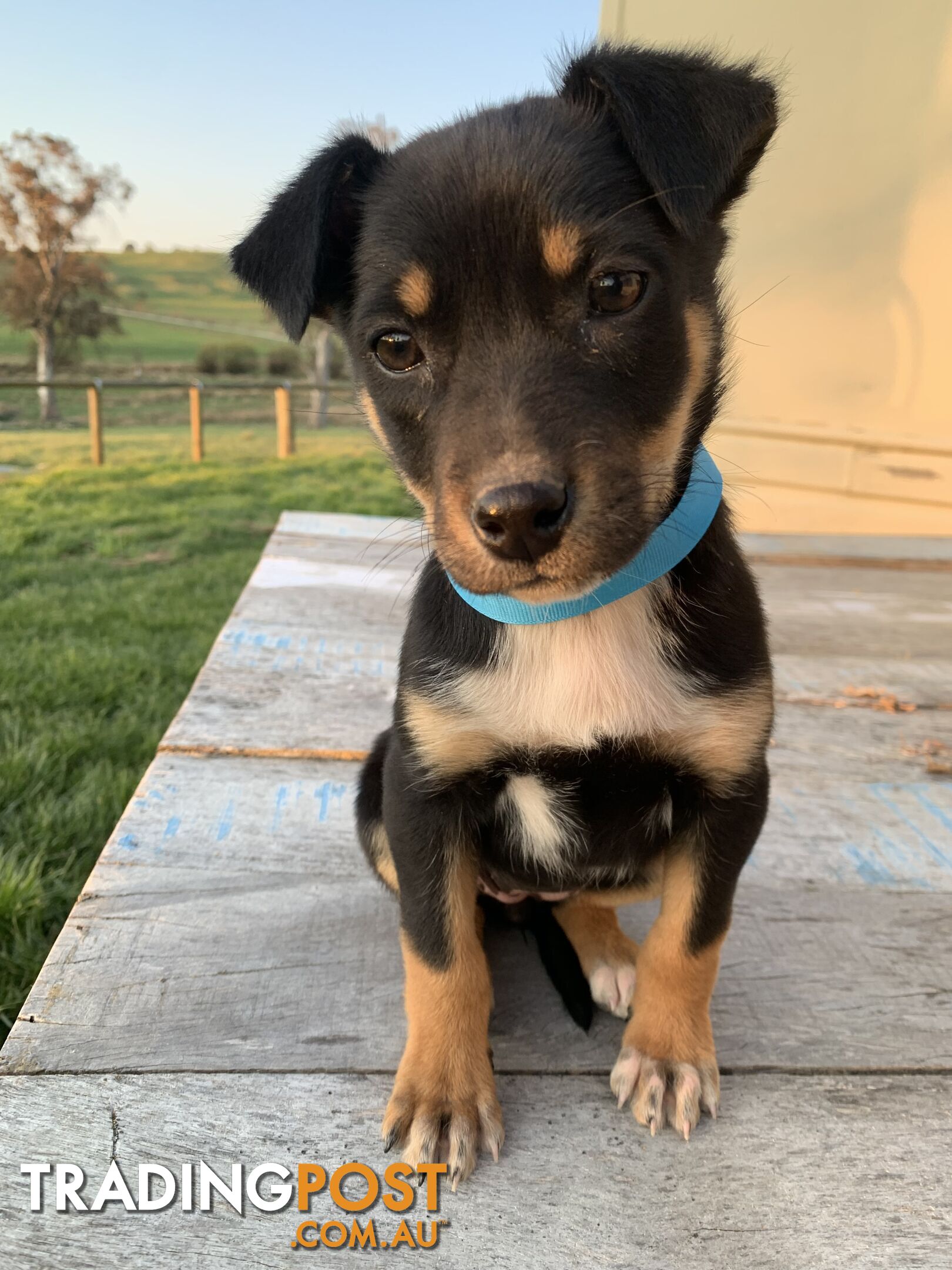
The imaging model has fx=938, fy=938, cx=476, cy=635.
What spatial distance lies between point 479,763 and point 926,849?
4.79 feet

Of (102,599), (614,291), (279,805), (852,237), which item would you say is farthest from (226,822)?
(852,237)

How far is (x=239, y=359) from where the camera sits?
30.5 ft

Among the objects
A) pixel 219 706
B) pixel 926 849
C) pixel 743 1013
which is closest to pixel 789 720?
pixel 926 849

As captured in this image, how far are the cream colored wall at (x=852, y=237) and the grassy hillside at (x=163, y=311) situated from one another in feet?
12.7

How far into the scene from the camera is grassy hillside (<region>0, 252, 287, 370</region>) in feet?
26.3

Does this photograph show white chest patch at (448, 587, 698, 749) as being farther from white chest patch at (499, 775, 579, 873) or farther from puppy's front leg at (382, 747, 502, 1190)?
puppy's front leg at (382, 747, 502, 1190)

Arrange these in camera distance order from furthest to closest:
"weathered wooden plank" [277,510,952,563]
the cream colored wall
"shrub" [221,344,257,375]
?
1. "shrub" [221,344,257,375]
2. the cream colored wall
3. "weathered wooden plank" [277,510,952,563]

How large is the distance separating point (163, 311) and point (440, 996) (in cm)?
844

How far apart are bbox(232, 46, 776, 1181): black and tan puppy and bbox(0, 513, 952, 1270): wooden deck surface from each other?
0.36 feet

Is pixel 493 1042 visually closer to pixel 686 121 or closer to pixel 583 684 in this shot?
pixel 583 684

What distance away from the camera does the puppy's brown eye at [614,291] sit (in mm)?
1577

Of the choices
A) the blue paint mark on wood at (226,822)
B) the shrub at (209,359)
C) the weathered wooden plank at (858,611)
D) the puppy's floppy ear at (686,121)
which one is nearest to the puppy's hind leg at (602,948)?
the blue paint mark on wood at (226,822)

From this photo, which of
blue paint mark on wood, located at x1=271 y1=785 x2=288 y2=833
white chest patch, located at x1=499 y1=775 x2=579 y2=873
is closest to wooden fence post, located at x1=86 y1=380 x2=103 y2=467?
blue paint mark on wood, located at x1=271 y1=785 x2=288 y2=833

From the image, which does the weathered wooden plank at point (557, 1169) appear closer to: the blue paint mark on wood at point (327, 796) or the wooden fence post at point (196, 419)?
the blue paint mark on wood at point (327, 796)
